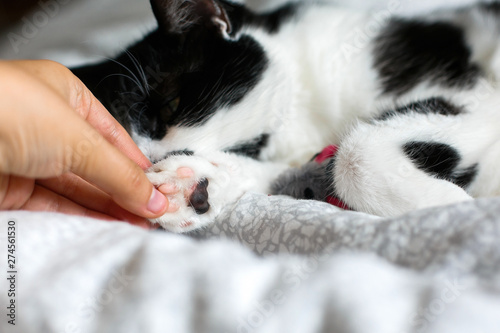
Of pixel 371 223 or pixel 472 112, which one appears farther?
pixel 472 112

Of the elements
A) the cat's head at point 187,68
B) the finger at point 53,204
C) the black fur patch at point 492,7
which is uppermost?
the black fur patch at point 492,7

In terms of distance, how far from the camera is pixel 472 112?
936mm

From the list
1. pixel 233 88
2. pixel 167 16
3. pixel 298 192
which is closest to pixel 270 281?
pixel 298 192

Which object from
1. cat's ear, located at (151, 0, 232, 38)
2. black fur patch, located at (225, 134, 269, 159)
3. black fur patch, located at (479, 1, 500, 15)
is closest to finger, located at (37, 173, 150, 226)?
black fur patch, located at (225, 134, 269, 159)

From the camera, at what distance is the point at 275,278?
471 millimetres

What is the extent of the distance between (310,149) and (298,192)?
0.78 ft

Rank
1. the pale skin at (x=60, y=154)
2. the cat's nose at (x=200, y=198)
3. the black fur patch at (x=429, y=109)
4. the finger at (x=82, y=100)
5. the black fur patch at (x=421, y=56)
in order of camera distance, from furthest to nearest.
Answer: the black fur patch at (x=421, y=56)
the black fur patch at (x=429, y=109)
the cat's nose at (x=200, y=198)
the finger at (x=82, y=100)
the pale skin at (x=60, y=154)

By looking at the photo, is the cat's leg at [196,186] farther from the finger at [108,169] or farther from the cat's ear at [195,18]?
the cat's ear at [195,18]

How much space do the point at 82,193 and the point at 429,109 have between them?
0.85 meters

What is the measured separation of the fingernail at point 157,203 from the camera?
2.33 feet

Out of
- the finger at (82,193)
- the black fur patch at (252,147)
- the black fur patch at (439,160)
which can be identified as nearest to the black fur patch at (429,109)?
the black fur patch at (439,160)

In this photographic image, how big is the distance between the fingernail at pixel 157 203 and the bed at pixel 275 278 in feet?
0.29

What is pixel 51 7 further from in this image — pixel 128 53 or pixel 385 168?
pixel 385 168

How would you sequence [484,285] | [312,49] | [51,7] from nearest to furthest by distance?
1. [484,285]
2. [312,49]
3. [51,7]
